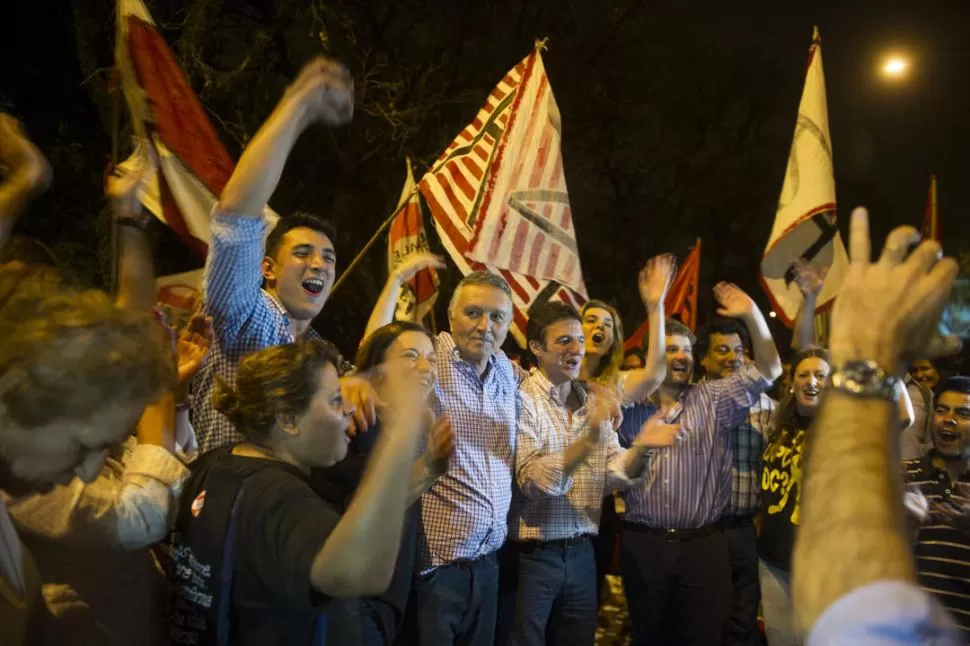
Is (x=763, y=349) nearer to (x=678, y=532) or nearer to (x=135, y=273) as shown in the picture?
(x=678, y=532)

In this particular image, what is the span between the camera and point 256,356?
262 cm

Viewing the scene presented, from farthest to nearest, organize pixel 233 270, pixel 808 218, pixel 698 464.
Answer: pixel 808 218
pixel 698 464
pixel 233 270

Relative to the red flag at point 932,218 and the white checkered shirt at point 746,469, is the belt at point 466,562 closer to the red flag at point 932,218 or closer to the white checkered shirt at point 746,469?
the white checkered shirt at point 746,469

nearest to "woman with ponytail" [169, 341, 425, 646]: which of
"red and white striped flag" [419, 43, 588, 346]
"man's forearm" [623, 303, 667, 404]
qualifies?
"man's forearm" [623, 303, 667, 404]

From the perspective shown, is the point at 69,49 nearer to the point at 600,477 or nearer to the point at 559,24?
the point at 559,24

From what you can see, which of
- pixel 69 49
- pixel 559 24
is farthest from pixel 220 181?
pixel 559 24

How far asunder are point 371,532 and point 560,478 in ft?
8.64

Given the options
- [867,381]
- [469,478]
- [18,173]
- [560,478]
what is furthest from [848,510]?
[560,478]

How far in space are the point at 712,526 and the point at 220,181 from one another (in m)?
3.61

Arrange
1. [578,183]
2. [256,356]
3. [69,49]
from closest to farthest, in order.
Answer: [256,356]
[69,49]
[578,183]

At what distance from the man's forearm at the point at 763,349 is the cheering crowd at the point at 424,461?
0.02 meters

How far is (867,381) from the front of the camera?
1242 mm

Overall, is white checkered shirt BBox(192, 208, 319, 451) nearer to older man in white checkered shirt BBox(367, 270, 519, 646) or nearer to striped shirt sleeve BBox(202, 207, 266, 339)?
striped shirt sleeve BBox(202, 207, 266, 339)

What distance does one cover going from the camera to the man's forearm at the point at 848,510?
1174mm
